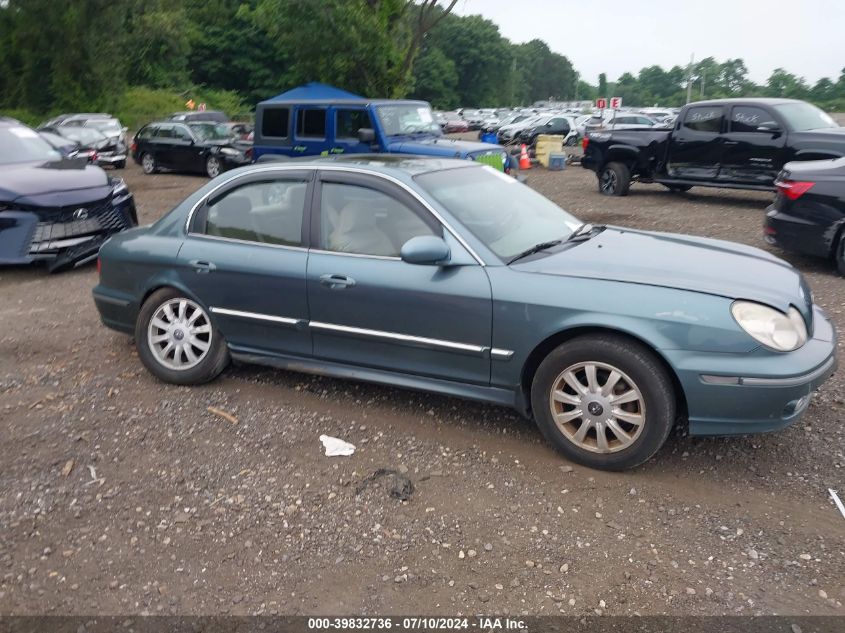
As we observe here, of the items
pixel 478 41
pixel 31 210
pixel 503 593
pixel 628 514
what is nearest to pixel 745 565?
pixel 628 514

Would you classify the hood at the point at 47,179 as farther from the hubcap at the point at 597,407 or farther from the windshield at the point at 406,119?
the hubcap at the point at 597,407

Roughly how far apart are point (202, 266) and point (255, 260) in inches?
15.9

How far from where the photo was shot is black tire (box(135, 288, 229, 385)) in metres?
4.95

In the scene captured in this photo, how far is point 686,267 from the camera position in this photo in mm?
4000

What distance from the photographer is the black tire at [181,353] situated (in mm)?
4945

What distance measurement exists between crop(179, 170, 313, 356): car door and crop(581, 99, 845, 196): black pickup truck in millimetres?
9748

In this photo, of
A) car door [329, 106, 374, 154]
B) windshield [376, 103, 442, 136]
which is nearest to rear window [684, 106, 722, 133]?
windshield [376, 103, 442, 136]

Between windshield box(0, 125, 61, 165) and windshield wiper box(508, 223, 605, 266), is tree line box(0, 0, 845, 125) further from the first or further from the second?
windshield wiper box(508, 223, 605, 266)

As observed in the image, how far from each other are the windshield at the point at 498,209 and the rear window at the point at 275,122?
28.7ft

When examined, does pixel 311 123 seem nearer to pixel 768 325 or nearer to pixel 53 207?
pixel 53 207

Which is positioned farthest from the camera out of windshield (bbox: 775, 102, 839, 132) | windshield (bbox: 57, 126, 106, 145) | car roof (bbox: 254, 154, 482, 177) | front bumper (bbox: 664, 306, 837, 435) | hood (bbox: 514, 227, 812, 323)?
windshield (bbox: 57, 126, 106, 145)

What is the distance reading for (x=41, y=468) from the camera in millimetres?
4031

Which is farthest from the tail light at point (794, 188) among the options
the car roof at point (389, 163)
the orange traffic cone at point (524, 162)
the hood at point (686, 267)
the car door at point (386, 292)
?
the orange traffic cone at point (524, 162)

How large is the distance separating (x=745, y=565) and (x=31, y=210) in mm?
7482
